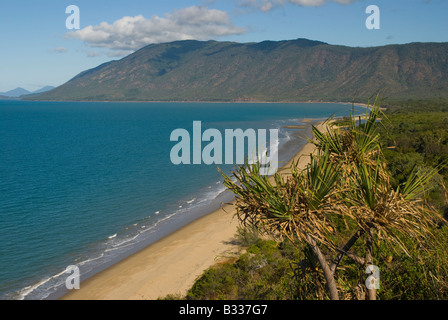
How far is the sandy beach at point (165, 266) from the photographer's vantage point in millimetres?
16453

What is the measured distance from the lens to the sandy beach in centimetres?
1645

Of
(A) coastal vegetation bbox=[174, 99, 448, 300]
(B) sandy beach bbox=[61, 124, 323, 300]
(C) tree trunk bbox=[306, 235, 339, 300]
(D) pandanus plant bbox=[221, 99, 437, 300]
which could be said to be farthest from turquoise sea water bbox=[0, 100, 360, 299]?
(C) tree trunk bbox=[306, 235, 339, 300]

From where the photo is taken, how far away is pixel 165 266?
19.0 metres

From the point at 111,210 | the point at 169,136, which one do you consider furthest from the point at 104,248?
the point at 169,136

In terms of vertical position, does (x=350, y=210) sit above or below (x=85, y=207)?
above

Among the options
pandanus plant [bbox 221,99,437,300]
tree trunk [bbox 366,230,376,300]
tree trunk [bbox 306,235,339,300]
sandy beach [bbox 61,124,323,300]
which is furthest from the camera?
sandy beach [bbox 61,124,323,300]

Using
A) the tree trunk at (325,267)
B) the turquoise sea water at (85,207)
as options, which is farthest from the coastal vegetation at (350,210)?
the turquoise sea water at (85,207)

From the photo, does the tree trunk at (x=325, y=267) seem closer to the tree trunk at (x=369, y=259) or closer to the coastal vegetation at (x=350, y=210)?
the coastal vegetation at (x=350, y=210)

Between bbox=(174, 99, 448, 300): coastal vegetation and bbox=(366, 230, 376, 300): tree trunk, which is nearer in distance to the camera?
bbox=(174, 99, 448, 300): coastal vegetation

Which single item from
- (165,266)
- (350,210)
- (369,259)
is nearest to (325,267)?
(369,259)

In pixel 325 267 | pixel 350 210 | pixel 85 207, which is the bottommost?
pixel 85 207

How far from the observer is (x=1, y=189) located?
35.4 meters

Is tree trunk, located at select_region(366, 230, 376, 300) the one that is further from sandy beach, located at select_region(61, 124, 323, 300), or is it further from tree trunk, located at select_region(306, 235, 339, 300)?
sandy beach, located at select_region(61, 124, 323, 300)

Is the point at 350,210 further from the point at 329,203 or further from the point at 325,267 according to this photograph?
the point at 325,267
